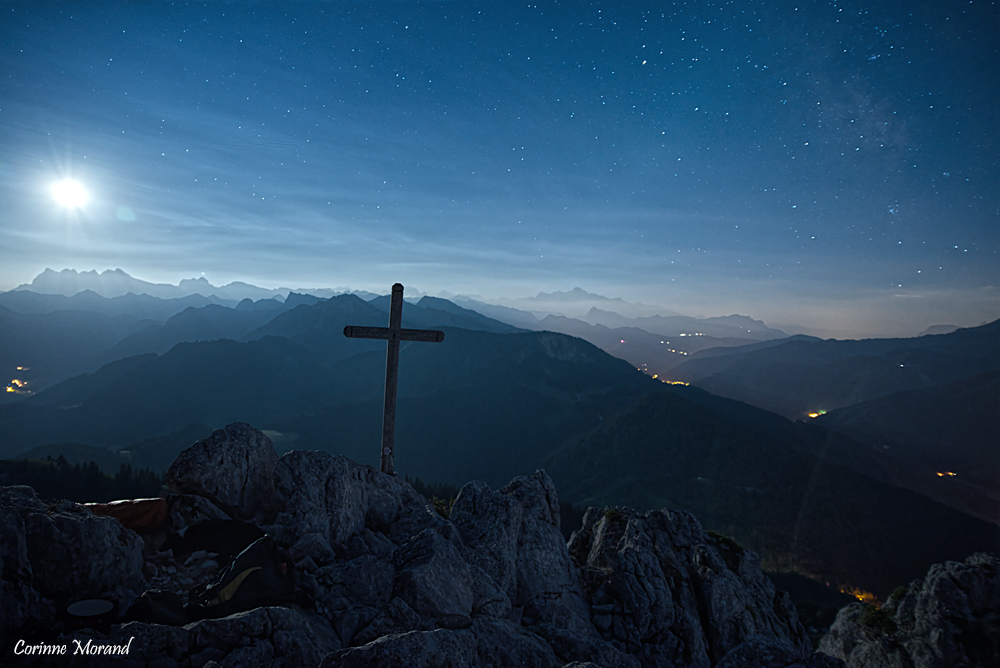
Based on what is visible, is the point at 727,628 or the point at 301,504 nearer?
the point at 301,504

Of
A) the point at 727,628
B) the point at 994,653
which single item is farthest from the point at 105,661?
the point at 994,653

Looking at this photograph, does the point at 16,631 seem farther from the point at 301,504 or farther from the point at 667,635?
the point at 667,635

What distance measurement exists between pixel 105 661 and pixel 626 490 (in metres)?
183

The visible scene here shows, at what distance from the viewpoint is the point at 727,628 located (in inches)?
629

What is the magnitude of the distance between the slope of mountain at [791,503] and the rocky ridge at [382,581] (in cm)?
13772

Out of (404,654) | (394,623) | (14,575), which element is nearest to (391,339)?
(394,623)

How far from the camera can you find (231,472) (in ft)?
37.7

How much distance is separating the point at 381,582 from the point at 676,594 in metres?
12.7

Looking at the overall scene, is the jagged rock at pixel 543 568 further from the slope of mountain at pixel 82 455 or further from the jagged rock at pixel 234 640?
the slope of mountain at pixel 82 455

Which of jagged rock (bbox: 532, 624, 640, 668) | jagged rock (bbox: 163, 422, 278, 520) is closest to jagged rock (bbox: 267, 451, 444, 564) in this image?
jagged rock (bbox: 163, 422, 278, 520)

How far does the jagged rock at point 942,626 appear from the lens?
17.6 meters

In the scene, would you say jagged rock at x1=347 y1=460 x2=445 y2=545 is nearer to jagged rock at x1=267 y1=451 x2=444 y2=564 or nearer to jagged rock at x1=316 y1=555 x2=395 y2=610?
jagged rock at x1=267 y1=451 x2=444 y2=564

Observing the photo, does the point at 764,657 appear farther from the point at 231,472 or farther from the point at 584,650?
the point at 231,472

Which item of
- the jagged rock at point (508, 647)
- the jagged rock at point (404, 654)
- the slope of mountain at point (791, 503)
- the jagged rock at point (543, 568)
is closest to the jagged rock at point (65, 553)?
the jagged rock at point (404, 654)
